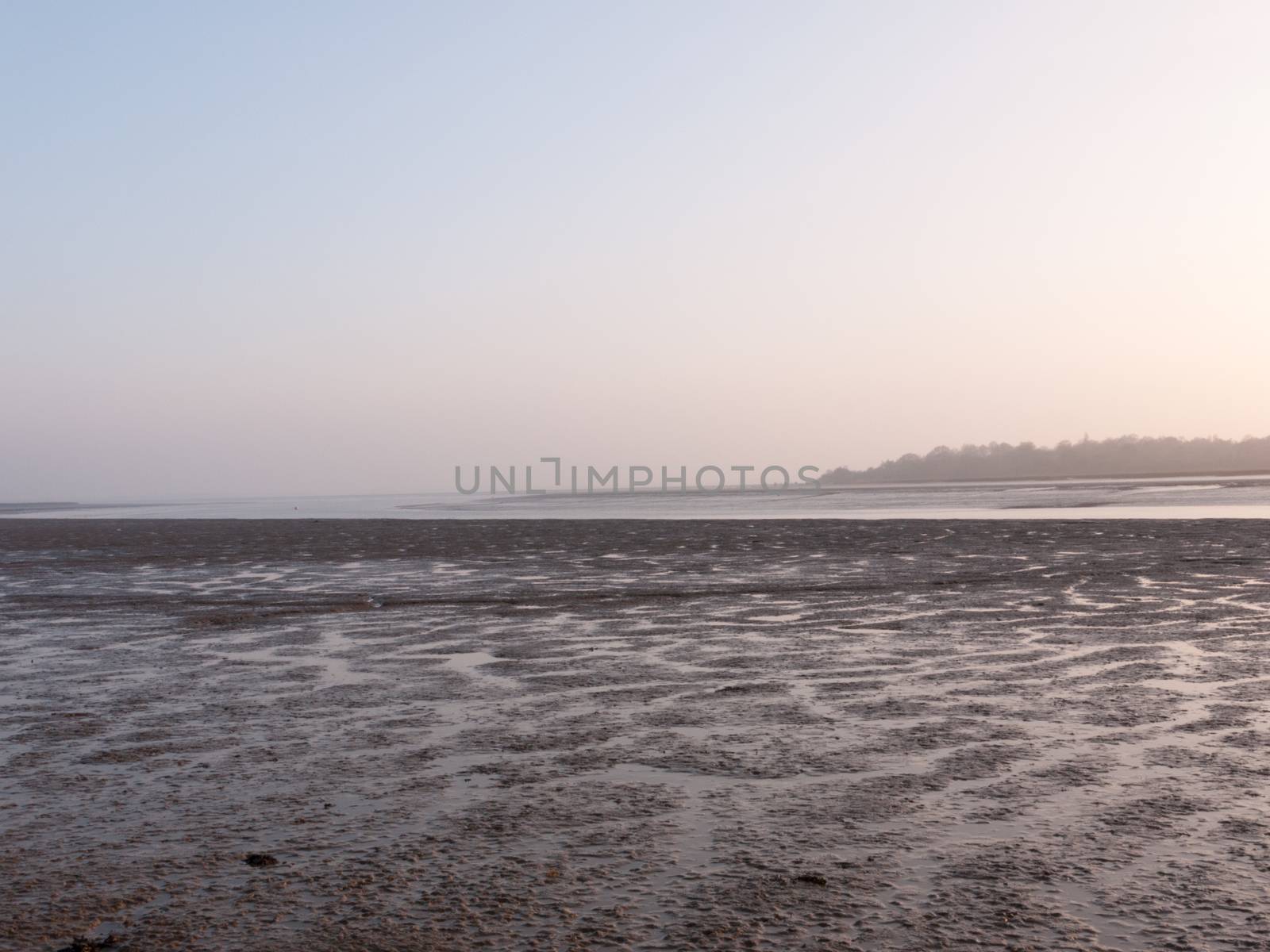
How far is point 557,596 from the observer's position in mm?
16469

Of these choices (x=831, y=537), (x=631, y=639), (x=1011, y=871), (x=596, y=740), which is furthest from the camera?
(x=831, y=537)

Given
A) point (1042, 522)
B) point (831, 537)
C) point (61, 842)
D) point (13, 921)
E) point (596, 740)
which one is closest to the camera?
point (13, 921)

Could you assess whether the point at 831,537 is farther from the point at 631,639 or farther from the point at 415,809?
the point at 415,809

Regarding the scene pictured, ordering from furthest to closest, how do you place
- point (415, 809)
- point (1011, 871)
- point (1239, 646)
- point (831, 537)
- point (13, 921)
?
point (831, 537) → point (1239, 646) → point (415, 809) → point (1011, 871) → point (13, 921)

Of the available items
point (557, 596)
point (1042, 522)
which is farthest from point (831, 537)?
point (557, 596)

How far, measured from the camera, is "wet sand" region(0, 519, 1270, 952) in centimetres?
423

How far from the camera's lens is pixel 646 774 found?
6344 millimetres

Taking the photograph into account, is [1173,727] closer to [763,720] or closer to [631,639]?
[763,720]

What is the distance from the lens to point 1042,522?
3388 cm

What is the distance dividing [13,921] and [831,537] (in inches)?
1037

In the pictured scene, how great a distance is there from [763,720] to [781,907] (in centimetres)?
347

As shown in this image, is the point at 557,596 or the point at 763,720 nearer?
the point at 763,720

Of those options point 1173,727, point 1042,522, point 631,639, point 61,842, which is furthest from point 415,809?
point 1042,522

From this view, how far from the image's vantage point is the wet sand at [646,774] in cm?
423
